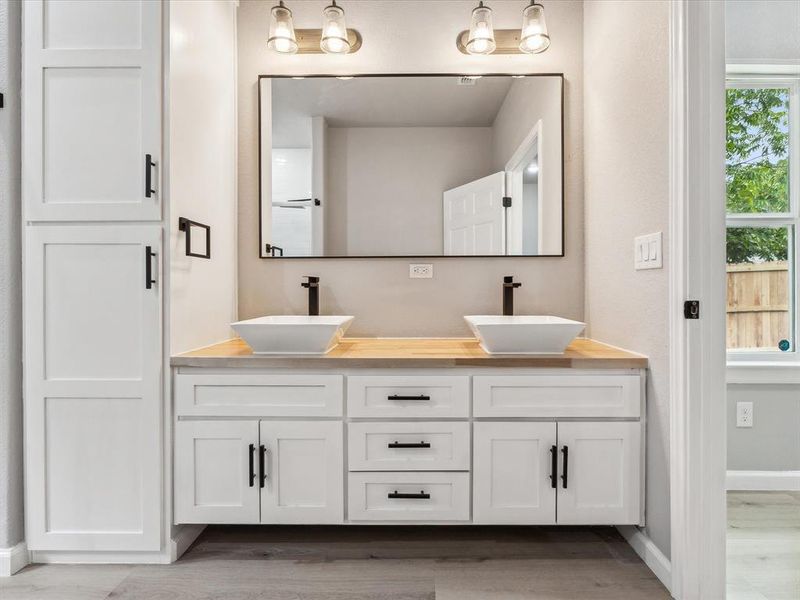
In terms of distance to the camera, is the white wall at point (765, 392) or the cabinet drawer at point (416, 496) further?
the white wall at point (765, 392)

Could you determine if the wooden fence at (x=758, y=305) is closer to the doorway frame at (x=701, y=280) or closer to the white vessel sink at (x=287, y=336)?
the doorway frame at (x=701, y=280)

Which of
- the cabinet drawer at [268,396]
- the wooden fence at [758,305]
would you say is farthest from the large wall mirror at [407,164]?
the wooden fence at [758,305]

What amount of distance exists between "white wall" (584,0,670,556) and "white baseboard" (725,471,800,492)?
1.11 m

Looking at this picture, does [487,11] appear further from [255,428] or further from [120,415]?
[120,415]

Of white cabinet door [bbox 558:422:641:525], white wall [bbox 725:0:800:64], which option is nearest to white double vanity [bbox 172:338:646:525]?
white cabinet door [bbox 558:422:641:525]

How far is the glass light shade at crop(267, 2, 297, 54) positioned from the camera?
226 cm

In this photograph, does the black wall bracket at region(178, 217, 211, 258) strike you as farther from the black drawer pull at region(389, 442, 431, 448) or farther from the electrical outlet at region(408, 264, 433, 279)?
the black drawer pull at region(389, 442, 431, 448)

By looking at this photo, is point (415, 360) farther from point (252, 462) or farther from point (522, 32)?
point (522, 32)

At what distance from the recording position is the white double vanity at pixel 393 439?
5.74ft

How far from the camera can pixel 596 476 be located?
175cm

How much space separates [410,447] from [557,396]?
56 cm

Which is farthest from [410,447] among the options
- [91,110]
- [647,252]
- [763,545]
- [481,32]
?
[481,32]

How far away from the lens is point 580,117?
240cm

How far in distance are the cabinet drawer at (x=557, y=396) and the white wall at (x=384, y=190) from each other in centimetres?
87
